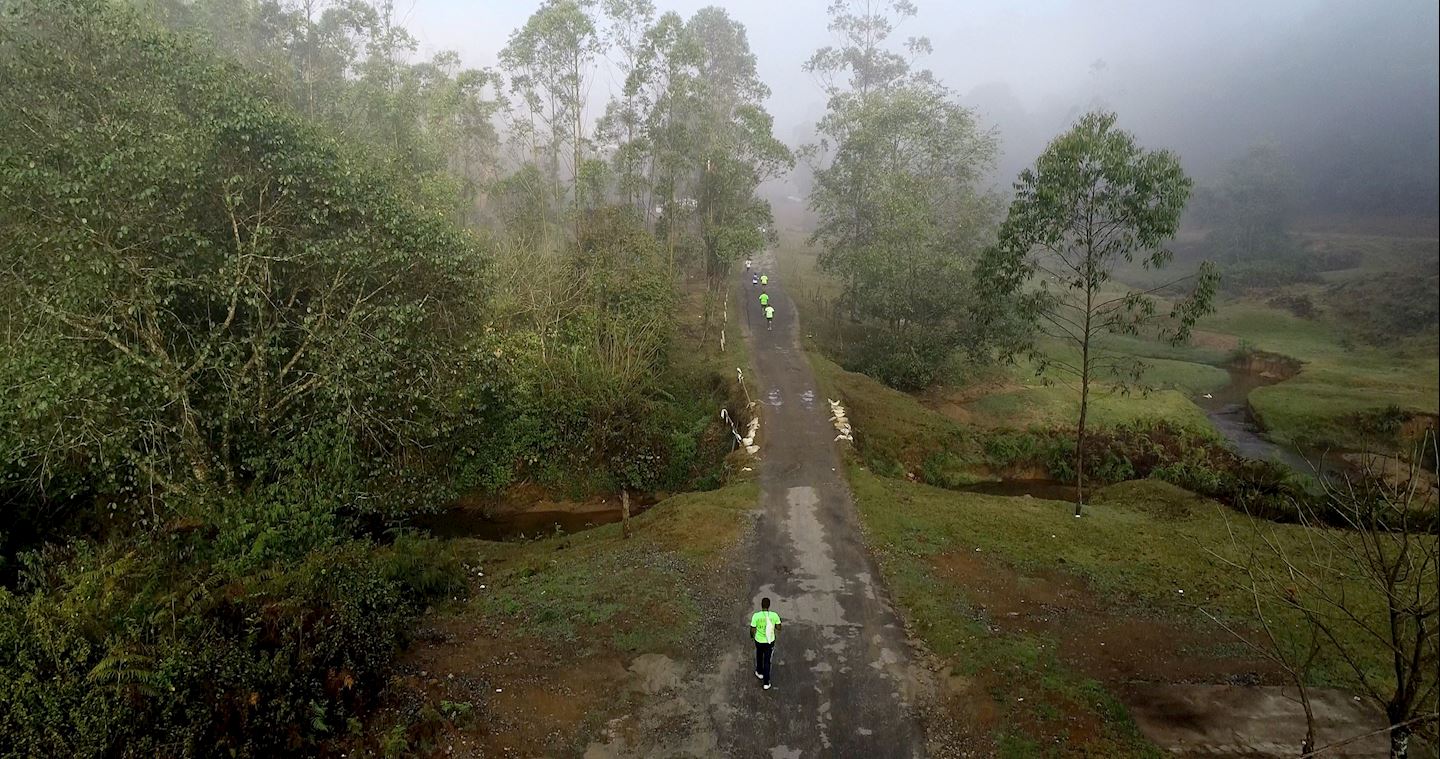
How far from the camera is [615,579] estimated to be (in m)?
15.1

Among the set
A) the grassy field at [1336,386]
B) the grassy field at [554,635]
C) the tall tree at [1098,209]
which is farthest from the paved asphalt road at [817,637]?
the grassy field at [1336,386]

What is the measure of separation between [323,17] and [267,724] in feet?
156

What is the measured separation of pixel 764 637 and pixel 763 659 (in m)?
0.51

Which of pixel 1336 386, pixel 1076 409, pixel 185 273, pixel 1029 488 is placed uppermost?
pixel 185 273

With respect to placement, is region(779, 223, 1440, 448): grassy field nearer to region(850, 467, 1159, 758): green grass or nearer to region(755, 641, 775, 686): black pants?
region(850, 467, 1159, 758): green grass

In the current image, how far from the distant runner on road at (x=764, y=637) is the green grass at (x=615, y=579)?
5.53 ft

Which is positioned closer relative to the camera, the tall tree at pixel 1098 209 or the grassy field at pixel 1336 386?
the tall tree at pixel 1098 209

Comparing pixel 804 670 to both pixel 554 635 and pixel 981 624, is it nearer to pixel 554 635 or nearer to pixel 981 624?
pixel 981 624

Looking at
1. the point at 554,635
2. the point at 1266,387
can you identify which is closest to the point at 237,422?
the point at 554,635

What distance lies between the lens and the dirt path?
33.9 feet

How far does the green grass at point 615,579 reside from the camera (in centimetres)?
1302

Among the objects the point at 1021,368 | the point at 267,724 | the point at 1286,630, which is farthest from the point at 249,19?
the point at 1286,630

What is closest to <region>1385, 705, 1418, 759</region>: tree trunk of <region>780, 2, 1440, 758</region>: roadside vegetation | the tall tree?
<region>780, 2, 1440, 758</region>: roadside vegetation

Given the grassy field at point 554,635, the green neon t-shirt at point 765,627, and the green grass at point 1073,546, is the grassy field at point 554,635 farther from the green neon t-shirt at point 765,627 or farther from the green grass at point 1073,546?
the green grass at point 1073,546
